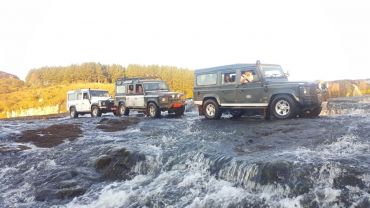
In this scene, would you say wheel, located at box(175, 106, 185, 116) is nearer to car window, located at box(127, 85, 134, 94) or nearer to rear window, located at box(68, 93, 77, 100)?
car window, located at box(127, 85, 134, 94)

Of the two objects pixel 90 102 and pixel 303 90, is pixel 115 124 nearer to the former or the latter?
pixel 90 102

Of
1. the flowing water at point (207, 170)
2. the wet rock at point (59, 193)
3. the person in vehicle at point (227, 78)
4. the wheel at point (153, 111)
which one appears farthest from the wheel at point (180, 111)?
the wet rock at point (59, 193)

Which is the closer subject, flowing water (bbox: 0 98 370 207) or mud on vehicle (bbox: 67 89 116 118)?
flowing water (bbox: 0 98 370 207)

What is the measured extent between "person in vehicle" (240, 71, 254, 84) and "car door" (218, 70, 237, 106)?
417 mm

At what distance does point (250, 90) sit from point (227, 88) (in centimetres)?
121

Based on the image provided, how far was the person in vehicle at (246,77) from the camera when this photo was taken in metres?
14.3

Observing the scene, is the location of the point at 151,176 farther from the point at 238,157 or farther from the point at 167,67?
the point at 167,67

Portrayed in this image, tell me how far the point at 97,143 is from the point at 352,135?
8.22 m

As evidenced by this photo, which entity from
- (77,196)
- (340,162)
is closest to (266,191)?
(340,162)

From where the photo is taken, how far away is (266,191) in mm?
6449

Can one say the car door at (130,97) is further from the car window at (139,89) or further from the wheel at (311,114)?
the wheel at (311,114)

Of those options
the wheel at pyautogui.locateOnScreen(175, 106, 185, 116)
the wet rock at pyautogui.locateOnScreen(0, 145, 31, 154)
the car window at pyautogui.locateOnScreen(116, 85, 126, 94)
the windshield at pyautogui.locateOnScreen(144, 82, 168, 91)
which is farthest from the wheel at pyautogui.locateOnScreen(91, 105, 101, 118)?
the wet rock at pyautogui.locateOnScreen(0, 145, 31, 154)

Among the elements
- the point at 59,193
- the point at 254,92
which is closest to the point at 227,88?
the point at 254,92

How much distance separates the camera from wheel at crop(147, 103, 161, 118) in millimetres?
19891
